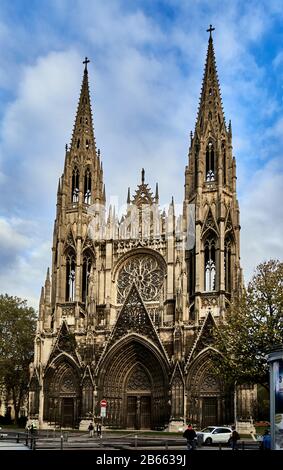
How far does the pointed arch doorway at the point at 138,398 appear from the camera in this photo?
55406mm

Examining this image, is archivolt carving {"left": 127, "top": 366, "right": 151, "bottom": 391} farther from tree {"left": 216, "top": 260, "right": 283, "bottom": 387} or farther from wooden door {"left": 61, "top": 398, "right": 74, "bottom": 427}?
tree {"left": 216, "top": 260, "right": 283, "bottom": 387}

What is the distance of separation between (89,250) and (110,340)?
9.74 meters

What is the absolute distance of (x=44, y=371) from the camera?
5728 centimetres

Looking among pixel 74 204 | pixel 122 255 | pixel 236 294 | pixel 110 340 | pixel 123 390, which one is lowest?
pixel 123 390

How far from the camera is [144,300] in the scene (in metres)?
58.1

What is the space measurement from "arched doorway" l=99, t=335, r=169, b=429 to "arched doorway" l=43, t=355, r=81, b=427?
292cm

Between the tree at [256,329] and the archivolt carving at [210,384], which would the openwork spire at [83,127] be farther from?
the tree at [256,329]

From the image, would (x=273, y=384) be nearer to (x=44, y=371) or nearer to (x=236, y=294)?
(x=236, y=294)

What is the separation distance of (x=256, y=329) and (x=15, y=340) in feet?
114

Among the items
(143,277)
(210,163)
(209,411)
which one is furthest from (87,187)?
(209,411)

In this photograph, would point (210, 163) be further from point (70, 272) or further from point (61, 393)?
point (61, 393)

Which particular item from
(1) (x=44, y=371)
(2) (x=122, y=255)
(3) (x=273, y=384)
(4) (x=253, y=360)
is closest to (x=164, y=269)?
(2) (x=122, y=255)

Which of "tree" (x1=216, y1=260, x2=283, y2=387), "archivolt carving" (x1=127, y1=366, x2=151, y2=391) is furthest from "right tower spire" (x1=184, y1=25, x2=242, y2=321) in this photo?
"tree" (x1=216, y1=260, x2=283, y2=387)

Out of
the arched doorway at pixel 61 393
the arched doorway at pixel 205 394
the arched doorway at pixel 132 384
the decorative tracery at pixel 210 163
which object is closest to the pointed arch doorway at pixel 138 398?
the arched doorway at pixel 132 384
